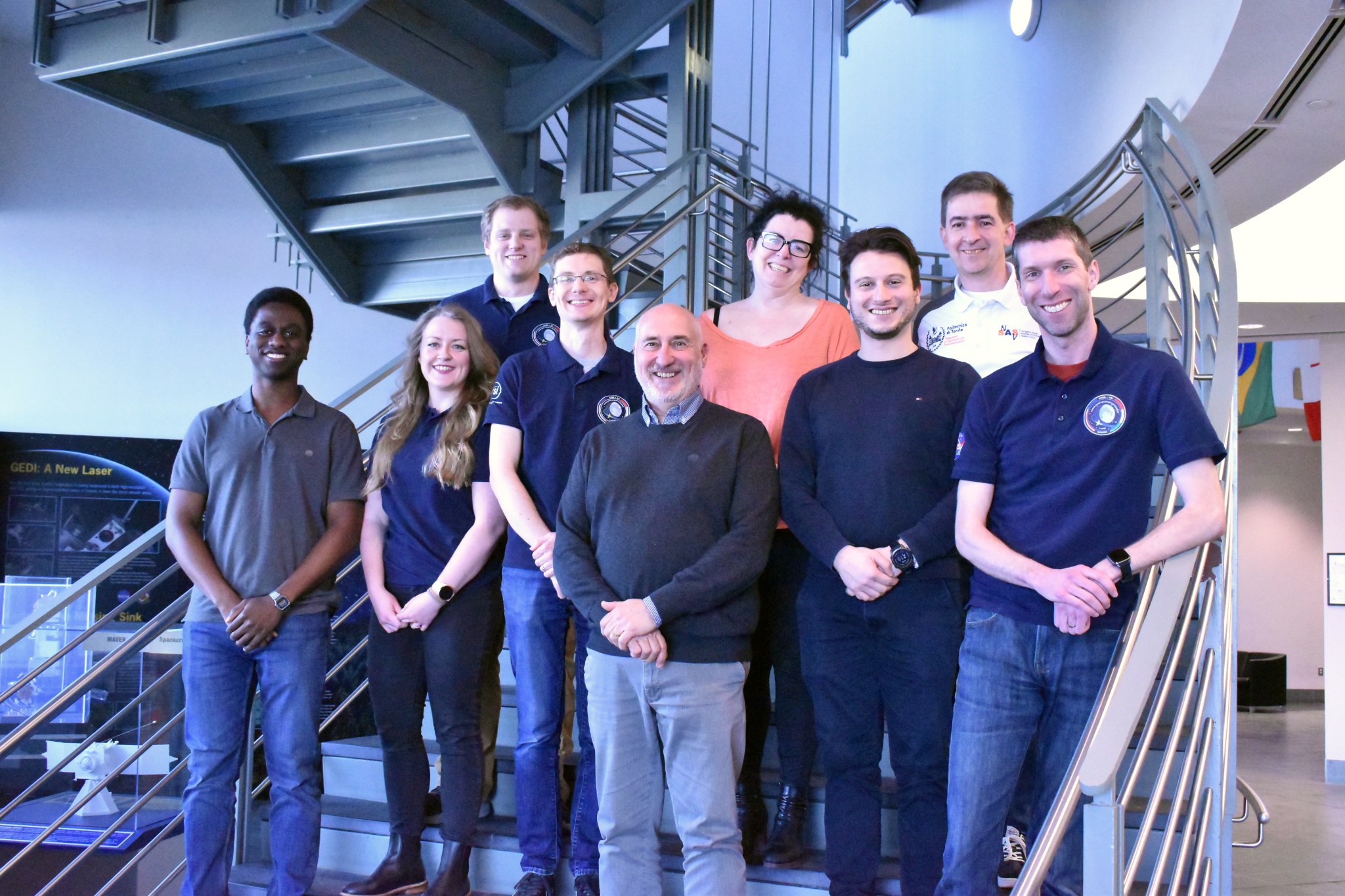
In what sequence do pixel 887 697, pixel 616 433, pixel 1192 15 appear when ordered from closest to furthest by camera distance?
pixel 887 697
pixel 616 433
pixel 1192 15

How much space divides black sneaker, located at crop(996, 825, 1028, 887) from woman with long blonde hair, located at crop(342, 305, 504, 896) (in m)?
1.11

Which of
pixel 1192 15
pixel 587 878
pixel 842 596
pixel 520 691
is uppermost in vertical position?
pixel 1192 15

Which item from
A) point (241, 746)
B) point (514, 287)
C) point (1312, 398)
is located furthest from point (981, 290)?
point (1312, 398)

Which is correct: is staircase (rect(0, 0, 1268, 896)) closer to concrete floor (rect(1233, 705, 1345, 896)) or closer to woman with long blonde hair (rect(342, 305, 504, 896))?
woman with long blonde hair (rect(342, 305, 504, 896))

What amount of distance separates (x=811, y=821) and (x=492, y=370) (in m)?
1.29

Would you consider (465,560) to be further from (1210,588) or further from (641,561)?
(1210,588)

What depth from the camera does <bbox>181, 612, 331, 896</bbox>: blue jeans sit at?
2307 mm

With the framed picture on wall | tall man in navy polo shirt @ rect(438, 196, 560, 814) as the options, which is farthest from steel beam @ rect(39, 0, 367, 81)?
the framed picture on wall

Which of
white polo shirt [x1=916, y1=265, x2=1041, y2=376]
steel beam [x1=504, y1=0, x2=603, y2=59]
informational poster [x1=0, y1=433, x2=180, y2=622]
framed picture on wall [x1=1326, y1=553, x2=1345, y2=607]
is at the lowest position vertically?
framed picture on wall [x1=1326, y1=553, x2=1345, y2=607]

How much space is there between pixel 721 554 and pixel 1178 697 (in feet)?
4.15

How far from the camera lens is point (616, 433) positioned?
2191 millimetres

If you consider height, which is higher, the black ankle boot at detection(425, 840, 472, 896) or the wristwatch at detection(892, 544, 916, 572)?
the wristwatch at detection(892, 544, 916, 572)

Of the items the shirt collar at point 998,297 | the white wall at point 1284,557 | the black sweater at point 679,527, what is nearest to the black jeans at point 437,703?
the black sweater at point 679,527

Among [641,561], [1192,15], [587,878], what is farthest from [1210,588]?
[1192,15]
